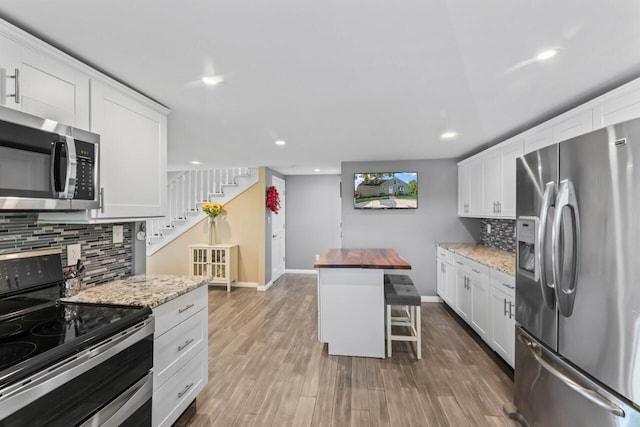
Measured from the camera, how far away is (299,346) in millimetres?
3080

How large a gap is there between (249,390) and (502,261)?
2.73 m

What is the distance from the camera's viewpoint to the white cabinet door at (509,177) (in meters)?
2.96

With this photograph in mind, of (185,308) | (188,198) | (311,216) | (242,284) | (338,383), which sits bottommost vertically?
(338,383)

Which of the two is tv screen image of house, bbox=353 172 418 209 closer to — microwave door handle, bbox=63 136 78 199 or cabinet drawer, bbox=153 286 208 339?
cabinet drawer, bbox=153 286 208 339

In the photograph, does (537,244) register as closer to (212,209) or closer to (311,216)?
(212,209)

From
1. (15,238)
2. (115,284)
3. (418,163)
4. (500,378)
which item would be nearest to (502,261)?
(500,378)

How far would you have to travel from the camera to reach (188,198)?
19.2 feet

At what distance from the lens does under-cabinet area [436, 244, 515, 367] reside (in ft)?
8.09

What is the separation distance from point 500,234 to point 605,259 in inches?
113

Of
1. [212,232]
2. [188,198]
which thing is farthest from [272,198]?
[188,198]

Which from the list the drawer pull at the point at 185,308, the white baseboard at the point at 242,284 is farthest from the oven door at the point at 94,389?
the white baseboard at the point at 242,284

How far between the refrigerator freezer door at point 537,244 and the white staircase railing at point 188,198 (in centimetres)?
455

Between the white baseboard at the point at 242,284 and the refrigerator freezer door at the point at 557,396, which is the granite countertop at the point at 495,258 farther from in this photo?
the white baseboard at the point at 242,284

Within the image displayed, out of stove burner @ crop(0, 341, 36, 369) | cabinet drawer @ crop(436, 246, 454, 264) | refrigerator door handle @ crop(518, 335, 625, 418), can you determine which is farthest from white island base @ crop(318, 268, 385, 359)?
stove burner @ crop(0, 341, 36, 369)
